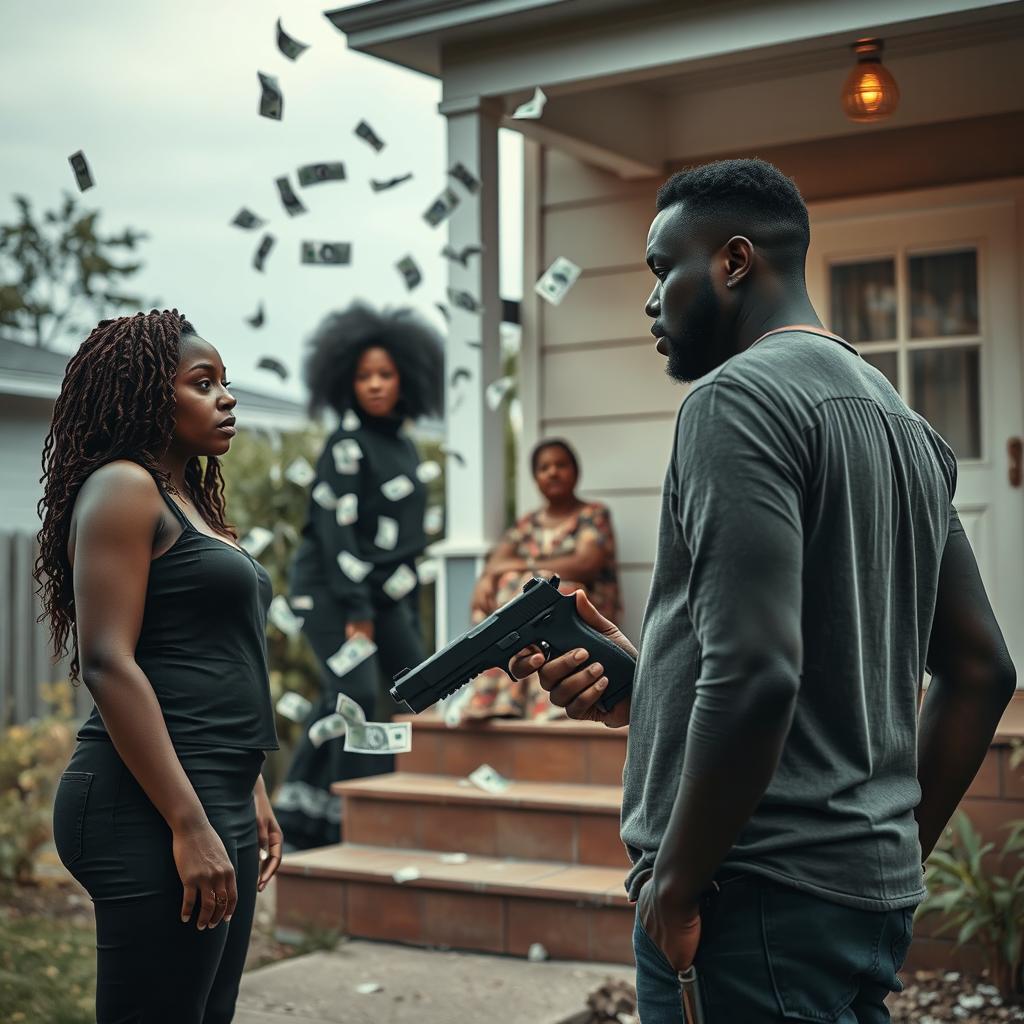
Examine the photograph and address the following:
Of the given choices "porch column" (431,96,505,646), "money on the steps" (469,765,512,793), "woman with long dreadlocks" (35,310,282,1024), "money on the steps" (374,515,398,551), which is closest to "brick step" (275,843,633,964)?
"money on the steps" (469,765,512,793)

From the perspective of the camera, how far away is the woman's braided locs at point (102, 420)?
2.56 meters

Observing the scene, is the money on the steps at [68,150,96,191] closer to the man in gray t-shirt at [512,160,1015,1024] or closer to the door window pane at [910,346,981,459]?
the man in gray t-shirt at [512,160,1015,1024]

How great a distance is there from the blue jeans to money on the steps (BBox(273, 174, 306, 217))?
3.87m

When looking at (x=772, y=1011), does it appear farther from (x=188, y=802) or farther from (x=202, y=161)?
(x=202, y=161)

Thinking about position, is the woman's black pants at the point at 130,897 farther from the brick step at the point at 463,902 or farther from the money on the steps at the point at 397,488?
the money on the steps at the point at 397,488

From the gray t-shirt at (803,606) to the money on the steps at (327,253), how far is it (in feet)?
12.3

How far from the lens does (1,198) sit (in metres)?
18.5

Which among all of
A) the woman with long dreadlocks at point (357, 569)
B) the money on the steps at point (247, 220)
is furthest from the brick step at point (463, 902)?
the money on the steps at point (247, 220)

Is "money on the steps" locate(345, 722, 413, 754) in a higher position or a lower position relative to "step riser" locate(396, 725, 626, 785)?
higher

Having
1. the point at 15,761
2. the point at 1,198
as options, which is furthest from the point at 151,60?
the point at 15,761

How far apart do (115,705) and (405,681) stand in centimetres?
62

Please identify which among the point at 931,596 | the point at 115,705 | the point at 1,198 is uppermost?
the point at 1,198

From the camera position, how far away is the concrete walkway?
4203mm

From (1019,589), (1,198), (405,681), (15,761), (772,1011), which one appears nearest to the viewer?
(772,1011)
